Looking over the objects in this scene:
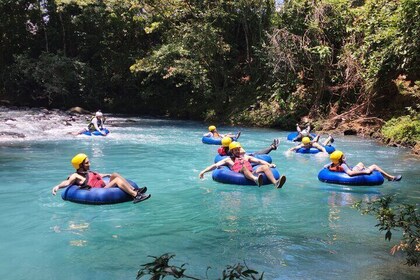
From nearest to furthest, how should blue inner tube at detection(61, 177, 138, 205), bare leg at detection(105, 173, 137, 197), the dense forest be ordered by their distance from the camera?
1. blue inner tube at detection(61, 177, 138, 205)
2. bare leg at detection(105, 173, 137, 197)
3. the dense forest

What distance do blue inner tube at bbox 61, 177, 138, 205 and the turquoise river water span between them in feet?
0.35

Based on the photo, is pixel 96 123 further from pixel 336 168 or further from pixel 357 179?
pixel 357 179

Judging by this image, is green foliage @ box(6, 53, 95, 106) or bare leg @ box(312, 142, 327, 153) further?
green foliage @ box(6, 53, 95, 106)

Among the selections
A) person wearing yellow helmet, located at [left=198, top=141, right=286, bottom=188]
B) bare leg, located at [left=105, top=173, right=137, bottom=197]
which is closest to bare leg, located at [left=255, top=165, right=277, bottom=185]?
person wearing yellow helmet, located at [left=198, top=141, right=286, bottom=188]

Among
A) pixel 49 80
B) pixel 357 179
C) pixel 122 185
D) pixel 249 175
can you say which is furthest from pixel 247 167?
pixel 49 80

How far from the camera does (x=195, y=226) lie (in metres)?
6.75

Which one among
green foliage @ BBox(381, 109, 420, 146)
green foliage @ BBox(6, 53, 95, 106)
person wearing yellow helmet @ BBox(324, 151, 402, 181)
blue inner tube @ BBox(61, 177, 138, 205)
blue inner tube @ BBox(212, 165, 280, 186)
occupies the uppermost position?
green foliage @ BBox(6, 53, 95, 106)

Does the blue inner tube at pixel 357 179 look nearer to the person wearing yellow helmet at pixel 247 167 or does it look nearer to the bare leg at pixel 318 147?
the person wearing yellow helmet at pixel 247 167

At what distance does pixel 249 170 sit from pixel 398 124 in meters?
10.2

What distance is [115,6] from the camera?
95.0 feet

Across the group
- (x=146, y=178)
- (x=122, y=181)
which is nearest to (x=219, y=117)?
(x=146, y=178)

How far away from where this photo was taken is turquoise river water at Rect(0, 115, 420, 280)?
204 inches

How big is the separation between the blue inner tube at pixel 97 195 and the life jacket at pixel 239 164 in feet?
8.55

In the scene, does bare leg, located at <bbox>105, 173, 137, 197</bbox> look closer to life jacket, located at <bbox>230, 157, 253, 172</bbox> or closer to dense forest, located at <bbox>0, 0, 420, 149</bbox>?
life jacket, located at <bbox>230, 157, 253, 172</bbox>
